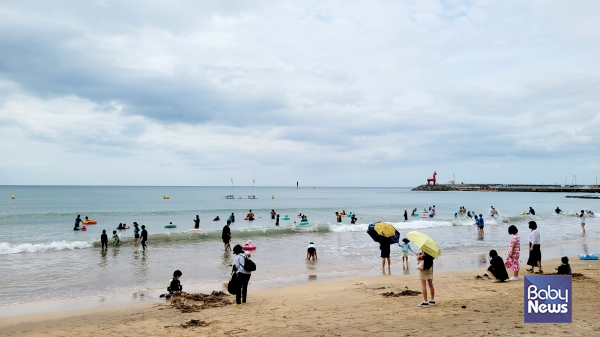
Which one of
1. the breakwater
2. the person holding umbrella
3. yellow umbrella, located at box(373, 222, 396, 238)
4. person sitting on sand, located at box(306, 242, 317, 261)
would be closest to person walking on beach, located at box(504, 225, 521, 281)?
yellow umbrella, located at box(373, 222, 396, 238)

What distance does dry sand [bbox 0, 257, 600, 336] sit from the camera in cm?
751

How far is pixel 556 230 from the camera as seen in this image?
32812 mm

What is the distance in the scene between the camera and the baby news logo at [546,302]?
7633 millimetres

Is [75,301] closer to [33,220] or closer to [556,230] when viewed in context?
[556,230]

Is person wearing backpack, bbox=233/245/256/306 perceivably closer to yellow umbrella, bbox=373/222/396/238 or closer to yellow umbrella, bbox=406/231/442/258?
yellow umbrella, bbox=406/231/442/258

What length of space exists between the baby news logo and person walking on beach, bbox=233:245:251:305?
6.33 m

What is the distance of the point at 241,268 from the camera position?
1012cm

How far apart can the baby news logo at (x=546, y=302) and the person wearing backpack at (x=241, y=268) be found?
6.19 meters

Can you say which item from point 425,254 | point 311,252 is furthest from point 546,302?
point 311,252

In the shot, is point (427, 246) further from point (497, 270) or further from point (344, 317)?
point (497, 270)

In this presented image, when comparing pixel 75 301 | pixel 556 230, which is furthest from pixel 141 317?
pixel 556 230

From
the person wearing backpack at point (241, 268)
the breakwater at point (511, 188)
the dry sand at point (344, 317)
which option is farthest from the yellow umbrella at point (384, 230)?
the breakwater at point (511, 188)

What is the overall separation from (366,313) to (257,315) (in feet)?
8.27

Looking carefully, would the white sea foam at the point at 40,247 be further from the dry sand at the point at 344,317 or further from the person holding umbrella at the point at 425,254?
the person holding umbrella at the point at 425,254
